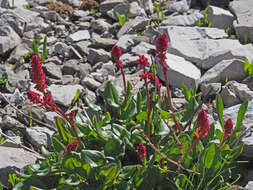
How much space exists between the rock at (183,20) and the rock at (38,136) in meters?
3.73

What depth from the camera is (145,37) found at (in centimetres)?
686

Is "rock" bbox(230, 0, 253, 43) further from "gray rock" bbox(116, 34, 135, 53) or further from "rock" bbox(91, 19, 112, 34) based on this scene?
"rock" bbox(91, 19, 112, 34)

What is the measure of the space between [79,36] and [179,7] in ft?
7.63

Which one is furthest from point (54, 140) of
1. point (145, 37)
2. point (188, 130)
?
point (145, 37)

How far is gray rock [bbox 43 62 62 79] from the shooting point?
5957 millimetres

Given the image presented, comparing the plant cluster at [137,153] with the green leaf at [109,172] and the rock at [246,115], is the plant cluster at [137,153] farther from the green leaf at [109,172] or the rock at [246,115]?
the rock at [246,115]

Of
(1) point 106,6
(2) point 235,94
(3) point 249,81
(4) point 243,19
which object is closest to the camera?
(2) point 235,94

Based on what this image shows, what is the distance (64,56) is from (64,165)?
390 cm

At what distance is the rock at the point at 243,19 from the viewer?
6.36m

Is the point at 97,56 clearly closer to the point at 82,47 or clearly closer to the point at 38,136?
the point at 82,47

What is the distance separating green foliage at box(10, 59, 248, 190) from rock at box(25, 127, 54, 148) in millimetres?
687

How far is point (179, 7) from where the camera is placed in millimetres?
7836

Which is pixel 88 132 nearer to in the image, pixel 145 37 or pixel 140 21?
pixel 145 37

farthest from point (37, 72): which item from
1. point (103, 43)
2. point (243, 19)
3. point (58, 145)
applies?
point (243, 19)
